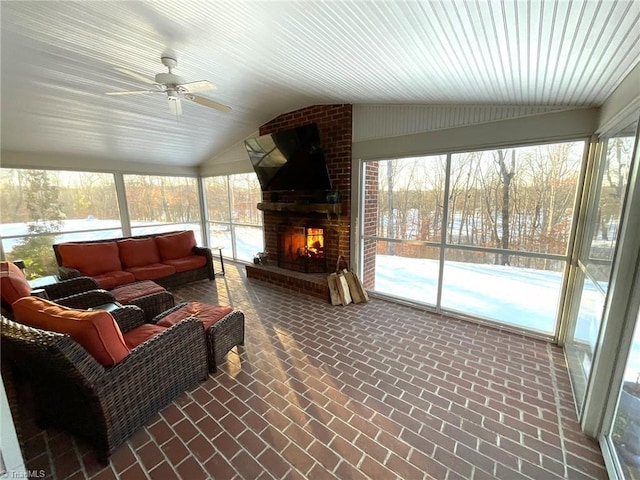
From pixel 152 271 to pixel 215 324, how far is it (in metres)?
2.55

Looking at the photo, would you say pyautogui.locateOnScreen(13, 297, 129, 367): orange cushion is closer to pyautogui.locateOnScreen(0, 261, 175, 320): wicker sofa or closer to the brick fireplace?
pyautogui.locateOnScreen(0, 261, 175, 320): wicker sofa

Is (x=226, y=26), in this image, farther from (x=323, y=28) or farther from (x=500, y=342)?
(x=500, y=342)

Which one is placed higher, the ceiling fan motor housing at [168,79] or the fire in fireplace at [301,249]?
the ceiling fan motor housing at [168,79]

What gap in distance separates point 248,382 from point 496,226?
3.16m

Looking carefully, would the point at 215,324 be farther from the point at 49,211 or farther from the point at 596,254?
the point at 49,211

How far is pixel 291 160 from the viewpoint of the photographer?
4.18 m

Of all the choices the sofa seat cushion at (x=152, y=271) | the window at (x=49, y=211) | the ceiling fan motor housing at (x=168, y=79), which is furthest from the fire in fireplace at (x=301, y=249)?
the window at (x=49, y=211)

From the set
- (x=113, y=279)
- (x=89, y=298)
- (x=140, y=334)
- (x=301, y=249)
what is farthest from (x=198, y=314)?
(x=301, y=249)

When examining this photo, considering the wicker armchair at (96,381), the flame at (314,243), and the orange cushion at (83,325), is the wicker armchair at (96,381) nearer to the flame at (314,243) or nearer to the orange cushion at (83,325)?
the orange cushion at (83,325)

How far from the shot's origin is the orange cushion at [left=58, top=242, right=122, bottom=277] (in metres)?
3.85

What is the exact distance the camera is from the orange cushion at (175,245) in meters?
4.77

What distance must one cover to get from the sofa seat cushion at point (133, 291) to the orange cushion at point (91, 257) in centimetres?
94

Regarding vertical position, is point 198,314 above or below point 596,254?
below

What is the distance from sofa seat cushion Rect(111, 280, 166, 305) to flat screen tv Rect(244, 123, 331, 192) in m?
2.41
